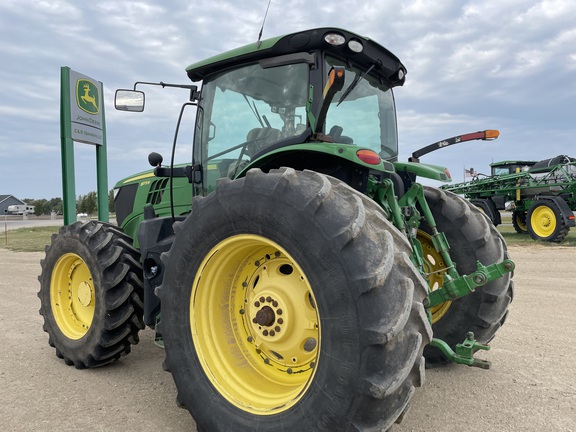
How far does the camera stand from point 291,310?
2453 millimetres

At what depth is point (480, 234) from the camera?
3416 millimetres

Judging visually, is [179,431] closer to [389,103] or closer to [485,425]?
[485,425]

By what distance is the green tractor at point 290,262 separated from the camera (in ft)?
6.50

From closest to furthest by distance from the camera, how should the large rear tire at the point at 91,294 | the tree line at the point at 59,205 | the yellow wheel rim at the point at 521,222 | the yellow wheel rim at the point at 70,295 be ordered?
the large rear tire at the point at 91,294 → the yellow wheel rim at the point at 70,295 → the yellow wheel rim at the point at 521,222 → the tree line at the point at 59,205

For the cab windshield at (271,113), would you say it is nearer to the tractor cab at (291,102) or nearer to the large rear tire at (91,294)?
the tractor cab at (291,102)

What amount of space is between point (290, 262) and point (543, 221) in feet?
46.7

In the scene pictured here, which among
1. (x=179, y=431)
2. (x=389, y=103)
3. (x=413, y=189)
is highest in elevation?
(x=389, y=103)

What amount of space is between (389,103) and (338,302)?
2.39m

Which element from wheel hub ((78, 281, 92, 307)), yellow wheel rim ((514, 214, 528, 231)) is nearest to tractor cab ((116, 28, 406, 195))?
wheel hub ((78, 281, 92, 307))

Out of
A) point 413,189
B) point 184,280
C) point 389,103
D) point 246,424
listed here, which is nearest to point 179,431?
point 246,424

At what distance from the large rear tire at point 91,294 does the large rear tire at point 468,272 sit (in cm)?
233

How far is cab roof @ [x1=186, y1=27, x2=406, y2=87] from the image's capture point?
2.96 meters

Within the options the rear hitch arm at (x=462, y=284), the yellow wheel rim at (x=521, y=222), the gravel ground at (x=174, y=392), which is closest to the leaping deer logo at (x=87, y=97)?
the gravel ground at (x=174, y=392)

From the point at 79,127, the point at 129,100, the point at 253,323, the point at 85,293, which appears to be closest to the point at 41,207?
the point at 79,127
